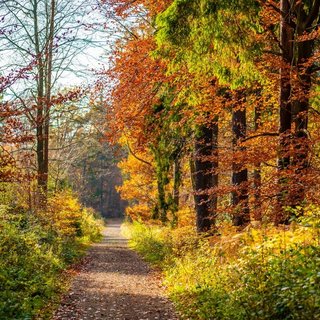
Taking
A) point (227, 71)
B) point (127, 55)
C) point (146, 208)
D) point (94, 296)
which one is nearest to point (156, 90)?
point (127, 55)

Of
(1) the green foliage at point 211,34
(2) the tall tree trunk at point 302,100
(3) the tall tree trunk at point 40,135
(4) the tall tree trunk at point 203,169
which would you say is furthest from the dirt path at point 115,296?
(1) the green foliage at point 211,34

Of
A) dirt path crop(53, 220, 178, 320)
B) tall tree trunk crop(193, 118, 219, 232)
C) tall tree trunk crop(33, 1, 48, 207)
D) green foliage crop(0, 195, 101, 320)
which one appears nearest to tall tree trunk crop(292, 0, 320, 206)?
tall tree trunk crop(193, 118, 219, 232)

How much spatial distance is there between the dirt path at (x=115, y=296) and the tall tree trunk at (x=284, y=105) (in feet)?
10.8

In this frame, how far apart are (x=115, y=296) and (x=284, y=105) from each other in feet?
19.4

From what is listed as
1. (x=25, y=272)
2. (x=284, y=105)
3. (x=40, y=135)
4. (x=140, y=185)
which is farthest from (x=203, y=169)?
(x=140, y=185)

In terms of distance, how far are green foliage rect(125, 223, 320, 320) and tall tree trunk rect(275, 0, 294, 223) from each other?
0.81 meters

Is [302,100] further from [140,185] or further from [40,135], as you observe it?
[140,185]

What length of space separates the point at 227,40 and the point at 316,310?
478cm

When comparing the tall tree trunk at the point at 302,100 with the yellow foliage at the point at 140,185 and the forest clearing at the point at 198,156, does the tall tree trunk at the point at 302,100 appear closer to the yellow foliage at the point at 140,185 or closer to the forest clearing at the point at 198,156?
the forest clearing at the point at 198,156

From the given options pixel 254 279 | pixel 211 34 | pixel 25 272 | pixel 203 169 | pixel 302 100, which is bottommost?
pixel 25 272

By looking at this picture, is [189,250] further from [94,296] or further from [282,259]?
[282,259]

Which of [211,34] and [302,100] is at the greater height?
[211,34]

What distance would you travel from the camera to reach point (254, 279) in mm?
7207

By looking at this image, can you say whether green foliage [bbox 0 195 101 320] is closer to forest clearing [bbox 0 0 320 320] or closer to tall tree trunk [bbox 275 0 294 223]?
forest clearing [bbox 0 0 320 320]
